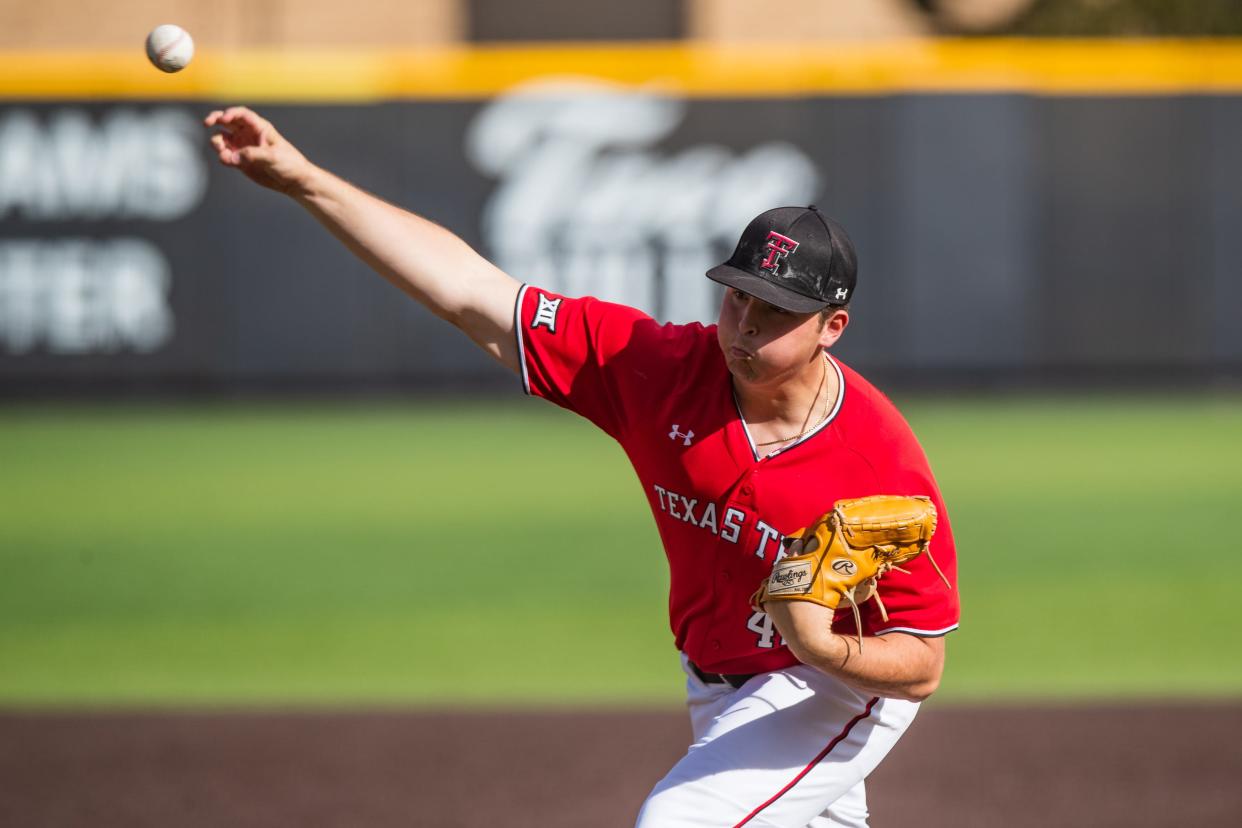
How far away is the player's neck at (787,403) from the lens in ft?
12.0

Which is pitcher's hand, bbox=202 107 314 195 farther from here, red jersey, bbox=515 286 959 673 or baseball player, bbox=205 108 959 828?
red jersey, bbox=515 286 959 673

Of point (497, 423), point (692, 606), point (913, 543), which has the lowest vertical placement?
point (497, 423)

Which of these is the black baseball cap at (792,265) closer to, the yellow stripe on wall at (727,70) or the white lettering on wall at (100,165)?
the yellow stripe on wall at (727,70)

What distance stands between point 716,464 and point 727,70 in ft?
44.5

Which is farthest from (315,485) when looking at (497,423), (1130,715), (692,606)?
(692,606)

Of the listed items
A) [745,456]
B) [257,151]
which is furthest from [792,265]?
[257,151]

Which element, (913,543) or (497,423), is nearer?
(913,543)

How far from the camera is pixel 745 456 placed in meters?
3.67

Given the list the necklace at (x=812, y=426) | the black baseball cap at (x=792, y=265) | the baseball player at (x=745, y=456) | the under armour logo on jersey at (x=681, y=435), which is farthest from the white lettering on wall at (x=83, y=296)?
the black baseball cap at (x=792, y=265)

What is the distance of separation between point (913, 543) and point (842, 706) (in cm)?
54

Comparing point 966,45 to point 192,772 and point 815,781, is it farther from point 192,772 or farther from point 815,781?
point 815,781

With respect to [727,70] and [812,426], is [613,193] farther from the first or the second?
[812,426]

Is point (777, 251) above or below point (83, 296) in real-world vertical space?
above

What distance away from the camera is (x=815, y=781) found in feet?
11.9
